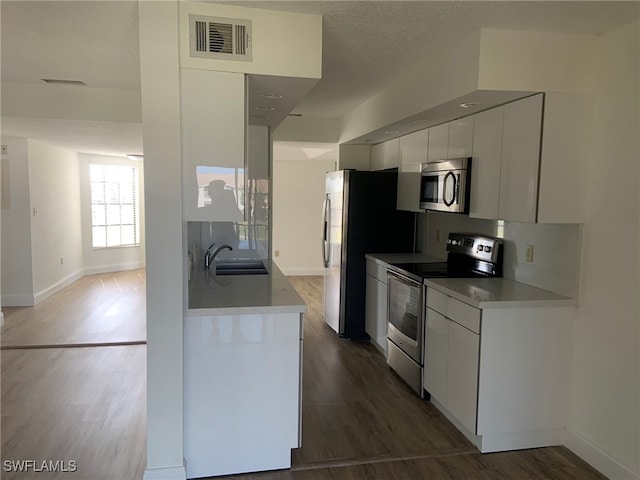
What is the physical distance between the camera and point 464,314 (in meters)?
2.82

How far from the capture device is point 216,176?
2.34 meters

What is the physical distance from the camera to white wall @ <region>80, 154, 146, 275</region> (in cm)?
802

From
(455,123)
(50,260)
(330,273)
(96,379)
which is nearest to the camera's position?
(455,123)

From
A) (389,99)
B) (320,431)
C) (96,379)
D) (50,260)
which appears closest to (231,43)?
(389,99)

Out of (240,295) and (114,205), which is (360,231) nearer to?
(240,295)

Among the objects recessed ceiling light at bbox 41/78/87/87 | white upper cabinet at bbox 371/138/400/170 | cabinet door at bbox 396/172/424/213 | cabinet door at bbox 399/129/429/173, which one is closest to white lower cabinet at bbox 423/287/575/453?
cabinet door at bbox 396/172/424/213

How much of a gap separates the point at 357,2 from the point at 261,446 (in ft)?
7.70

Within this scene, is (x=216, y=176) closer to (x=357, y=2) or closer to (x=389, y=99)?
(x=357, y=2)

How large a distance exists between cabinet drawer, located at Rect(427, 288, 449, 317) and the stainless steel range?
8cm

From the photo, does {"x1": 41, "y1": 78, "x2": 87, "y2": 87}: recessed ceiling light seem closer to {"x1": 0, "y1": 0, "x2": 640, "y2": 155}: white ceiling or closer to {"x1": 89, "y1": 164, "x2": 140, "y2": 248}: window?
{"x1": 0, "y1": 0, "x2": 640, "y2": 155}: white ceiling

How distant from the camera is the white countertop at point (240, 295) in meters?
2.42

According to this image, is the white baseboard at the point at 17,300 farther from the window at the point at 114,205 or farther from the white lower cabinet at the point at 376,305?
the white lower cabinet at the point at 376,305

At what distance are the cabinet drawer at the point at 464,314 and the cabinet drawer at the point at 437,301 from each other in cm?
5

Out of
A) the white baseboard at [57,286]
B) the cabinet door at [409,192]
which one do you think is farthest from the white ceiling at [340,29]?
the white baseboard at [57,286]
